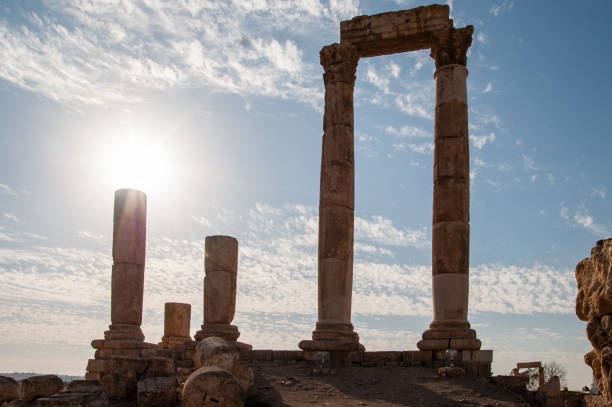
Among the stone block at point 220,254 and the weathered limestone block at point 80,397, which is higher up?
the stone block at point 220,254

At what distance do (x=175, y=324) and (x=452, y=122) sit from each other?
43.0 ft

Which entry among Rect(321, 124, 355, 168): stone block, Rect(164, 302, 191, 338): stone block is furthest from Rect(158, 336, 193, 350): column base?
Rect(321, 124, 355, 168): stone block

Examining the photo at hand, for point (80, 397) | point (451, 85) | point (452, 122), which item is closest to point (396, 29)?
point (451, 85)

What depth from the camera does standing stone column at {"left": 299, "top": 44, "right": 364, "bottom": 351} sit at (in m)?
18.9

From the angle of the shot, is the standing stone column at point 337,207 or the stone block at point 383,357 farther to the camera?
the standing stone column at point 337,207

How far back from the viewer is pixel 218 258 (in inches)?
833

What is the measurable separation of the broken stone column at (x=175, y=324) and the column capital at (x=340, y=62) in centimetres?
1068

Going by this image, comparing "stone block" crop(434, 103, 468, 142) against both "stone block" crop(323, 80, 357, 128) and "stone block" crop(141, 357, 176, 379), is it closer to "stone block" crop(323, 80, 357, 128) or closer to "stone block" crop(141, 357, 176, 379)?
"stone block" crop(323, 80, 357, 128)

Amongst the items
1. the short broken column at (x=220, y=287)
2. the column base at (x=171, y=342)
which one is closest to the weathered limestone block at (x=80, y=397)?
the short broken column at (x=220, y=287)

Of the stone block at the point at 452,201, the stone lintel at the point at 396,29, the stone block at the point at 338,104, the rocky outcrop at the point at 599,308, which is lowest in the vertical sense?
the rocky outcrop at the point at 599,308

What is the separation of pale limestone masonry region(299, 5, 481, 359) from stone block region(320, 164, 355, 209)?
30 mm

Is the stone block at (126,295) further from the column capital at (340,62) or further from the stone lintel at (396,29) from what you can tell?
the stone lintel at (396,29)

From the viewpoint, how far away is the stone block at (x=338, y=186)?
1969 centimetres

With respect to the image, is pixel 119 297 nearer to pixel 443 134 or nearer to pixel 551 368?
pixel 443 134
